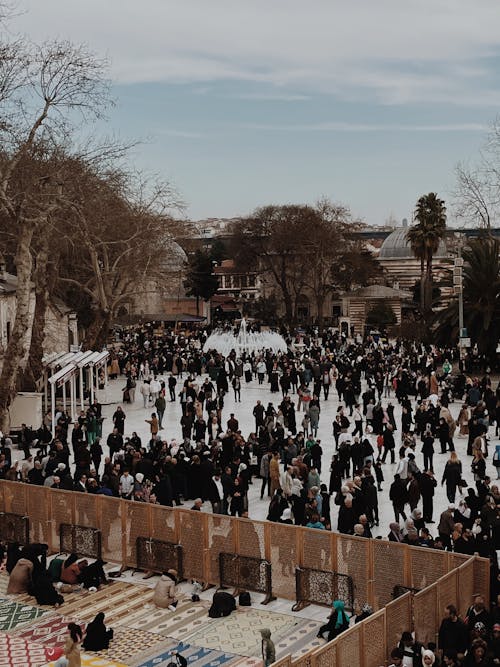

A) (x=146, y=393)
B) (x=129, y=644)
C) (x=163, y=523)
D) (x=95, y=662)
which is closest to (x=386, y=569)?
(x=129, y=644)

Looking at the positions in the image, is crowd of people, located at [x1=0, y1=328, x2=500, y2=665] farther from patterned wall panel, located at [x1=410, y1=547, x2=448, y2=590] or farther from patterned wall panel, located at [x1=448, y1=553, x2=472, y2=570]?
patterned wall panel, located at [x1=410, y1=547, x2=448, y2=590]

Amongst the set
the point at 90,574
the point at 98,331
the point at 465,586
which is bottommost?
the point at 90,574

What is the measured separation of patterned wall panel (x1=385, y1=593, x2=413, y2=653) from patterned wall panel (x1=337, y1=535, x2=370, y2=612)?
1.49m

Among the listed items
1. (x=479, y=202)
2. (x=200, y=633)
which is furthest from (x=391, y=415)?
(x=479, y=202)

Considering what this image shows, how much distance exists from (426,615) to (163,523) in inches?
196

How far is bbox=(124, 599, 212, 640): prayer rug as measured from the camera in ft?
45.1

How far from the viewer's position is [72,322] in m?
47.5

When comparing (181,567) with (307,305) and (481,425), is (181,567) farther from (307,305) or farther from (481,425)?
(307,305)

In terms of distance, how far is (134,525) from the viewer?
1625cm

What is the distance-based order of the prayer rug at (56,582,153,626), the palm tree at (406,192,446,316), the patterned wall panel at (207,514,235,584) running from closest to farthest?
the prayer rug at (56,582,153,626) < the patterned wall panel at (207,514,235,584) < the palm tree at (406,192,446,316)

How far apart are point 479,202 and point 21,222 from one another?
2483 centimetres

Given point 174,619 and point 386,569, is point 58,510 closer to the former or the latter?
point 174,619

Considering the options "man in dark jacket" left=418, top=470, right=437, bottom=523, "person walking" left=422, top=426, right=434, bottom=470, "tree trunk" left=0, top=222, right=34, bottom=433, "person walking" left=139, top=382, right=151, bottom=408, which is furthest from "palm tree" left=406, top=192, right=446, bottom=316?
"man in dark jacket" left=418, top=470, right=437, bottom=523

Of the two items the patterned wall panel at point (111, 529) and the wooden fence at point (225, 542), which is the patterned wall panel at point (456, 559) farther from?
the patterned wall panel at point (111, 529)
